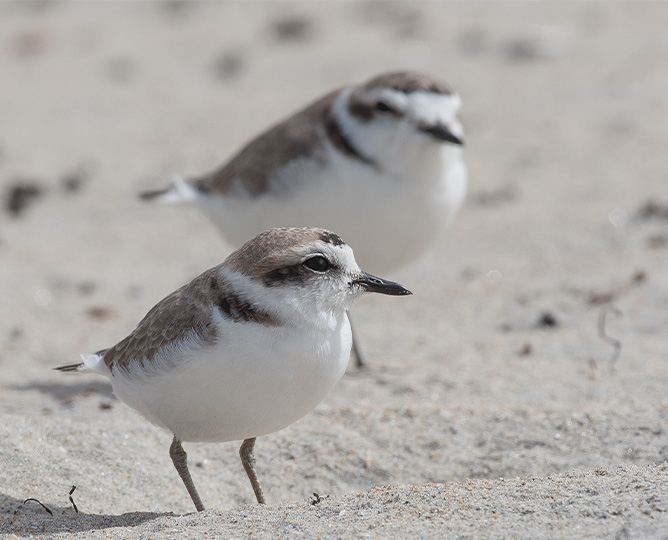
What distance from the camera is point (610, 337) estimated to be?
5.99 metres

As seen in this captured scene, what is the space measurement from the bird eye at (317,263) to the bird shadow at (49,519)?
1.17 m

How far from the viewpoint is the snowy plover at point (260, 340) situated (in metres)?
3.84

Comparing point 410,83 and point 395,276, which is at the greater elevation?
point 410,83

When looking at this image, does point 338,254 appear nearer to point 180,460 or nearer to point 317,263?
point 317,263

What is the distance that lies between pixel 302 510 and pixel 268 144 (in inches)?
125

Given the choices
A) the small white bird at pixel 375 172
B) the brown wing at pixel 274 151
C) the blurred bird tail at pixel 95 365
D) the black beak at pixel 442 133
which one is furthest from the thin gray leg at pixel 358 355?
the blurred bird tail at pixel 95 365

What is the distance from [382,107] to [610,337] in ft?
6.37

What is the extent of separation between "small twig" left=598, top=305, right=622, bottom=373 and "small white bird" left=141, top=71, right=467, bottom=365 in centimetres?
115

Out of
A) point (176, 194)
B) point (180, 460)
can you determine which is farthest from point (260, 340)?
point (176, 194)

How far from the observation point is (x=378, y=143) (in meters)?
6.00

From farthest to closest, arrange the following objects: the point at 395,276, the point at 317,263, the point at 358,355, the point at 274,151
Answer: the point at 395,276 < the point at 274,151 < the point at 358,355 < the point at 317,263

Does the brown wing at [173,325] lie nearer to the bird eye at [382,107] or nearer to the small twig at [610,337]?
the bird eye at [382,107]

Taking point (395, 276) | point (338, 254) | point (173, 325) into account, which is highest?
point (338, 254)

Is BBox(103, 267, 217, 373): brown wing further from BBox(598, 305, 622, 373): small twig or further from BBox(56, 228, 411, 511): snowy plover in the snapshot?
BBox(598, 305, 622, 373): small twig
